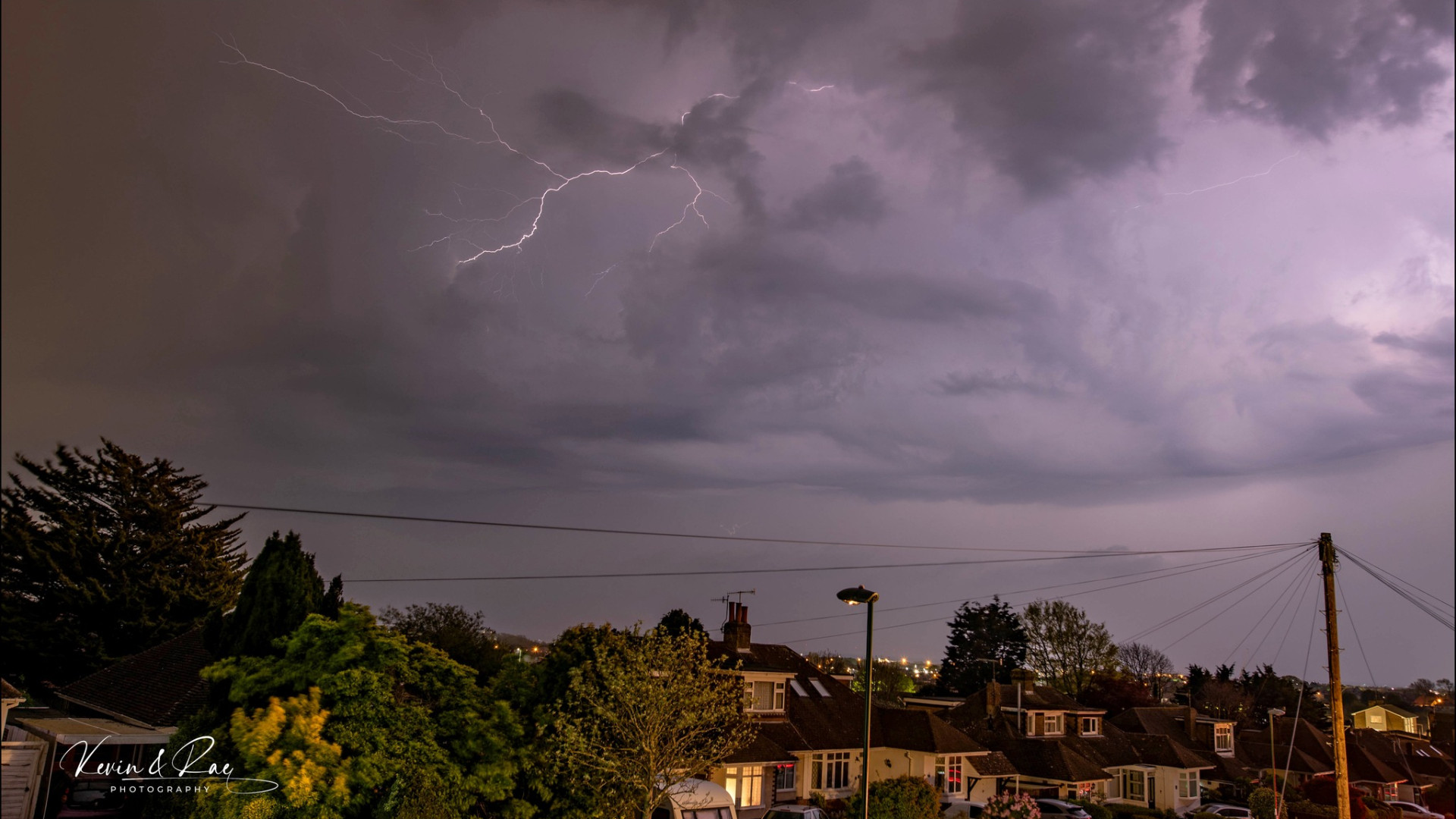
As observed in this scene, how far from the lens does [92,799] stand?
28547 millimetres

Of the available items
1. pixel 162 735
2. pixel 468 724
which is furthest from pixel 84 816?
pixel 468 724

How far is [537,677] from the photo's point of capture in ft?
82.9

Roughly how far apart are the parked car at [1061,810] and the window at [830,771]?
1016 centimetres

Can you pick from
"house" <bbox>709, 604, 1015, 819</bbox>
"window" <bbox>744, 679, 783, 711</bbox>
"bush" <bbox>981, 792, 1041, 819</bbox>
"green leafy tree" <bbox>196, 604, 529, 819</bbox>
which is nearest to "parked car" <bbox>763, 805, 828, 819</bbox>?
"house" <bbox>709, 604, 1015, 819</bbox>

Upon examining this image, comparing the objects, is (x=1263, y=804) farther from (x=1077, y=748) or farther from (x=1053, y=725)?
(x=1053, y=725)

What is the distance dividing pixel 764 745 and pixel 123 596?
36.3 m

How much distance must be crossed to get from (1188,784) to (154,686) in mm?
59020

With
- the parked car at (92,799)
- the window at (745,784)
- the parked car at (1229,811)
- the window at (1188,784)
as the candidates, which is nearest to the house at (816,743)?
the window at (745,784)

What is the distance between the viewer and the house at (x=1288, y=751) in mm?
61656

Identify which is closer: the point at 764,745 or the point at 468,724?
the point at 468,724

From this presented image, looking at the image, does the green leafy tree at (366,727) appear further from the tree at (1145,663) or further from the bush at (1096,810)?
the tree at (1145,663)

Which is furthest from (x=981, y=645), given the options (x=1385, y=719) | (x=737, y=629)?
(x=737, y=629)

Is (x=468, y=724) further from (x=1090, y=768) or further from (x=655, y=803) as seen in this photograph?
(x=1090, y=768)

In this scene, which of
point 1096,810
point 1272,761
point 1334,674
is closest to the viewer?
point 1334,674
